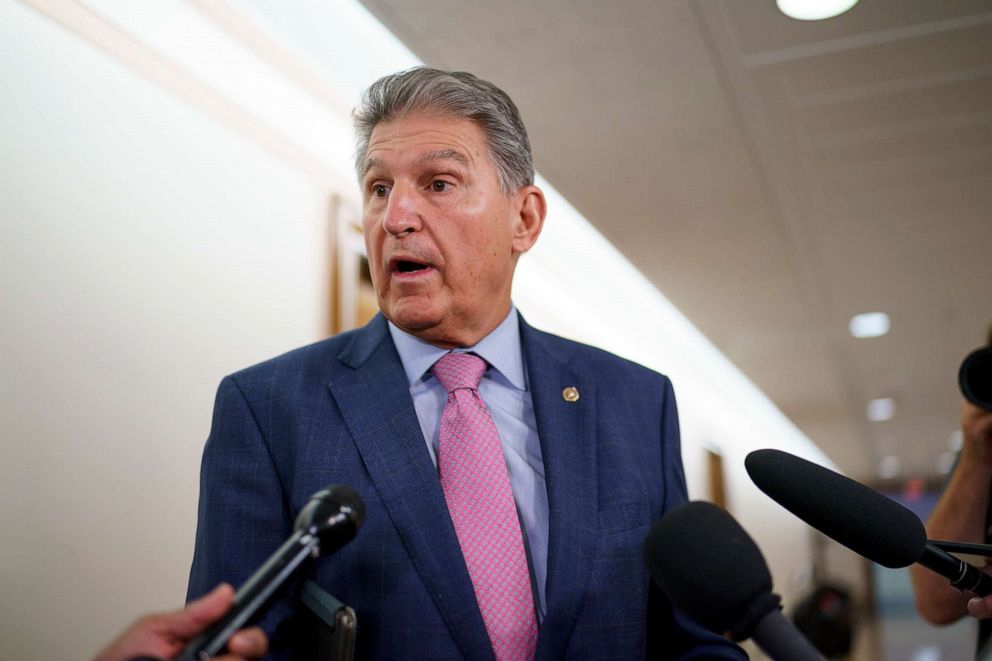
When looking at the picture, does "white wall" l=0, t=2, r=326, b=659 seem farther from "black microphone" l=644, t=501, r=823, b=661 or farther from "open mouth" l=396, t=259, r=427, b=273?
"black microphone" l=644, t=501, r=823, b=661

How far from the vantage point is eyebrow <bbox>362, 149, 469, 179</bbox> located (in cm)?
168

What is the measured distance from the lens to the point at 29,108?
6.93 ft

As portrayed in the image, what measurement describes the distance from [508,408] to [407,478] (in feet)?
0.93

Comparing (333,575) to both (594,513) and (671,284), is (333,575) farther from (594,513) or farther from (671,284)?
(671,284)

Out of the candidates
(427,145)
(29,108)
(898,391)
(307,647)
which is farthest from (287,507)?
(898,391)

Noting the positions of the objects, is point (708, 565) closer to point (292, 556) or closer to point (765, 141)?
point (292, 556)

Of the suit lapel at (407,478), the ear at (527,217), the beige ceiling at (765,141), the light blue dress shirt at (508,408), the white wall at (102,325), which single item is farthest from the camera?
the beige ceiling at (765,141)

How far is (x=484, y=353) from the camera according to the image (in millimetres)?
1687

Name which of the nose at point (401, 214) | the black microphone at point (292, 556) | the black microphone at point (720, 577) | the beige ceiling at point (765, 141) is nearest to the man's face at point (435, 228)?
the nose at point (401, 214)

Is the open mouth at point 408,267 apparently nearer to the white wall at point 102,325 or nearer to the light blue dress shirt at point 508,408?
the light blue dress shirt at point 508,408

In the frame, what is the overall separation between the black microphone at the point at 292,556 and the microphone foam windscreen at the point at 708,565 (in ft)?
0.94

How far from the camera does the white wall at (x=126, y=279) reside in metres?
2.02

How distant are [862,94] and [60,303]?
2.69m

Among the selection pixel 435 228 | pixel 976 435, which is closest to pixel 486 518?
pixel 435 228
